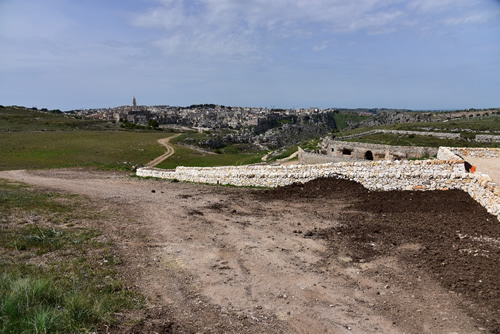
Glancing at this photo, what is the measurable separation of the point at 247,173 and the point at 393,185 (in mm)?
8369

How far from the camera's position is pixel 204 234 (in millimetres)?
10594

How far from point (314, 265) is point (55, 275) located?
6.03 m

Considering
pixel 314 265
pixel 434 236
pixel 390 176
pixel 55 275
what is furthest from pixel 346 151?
pixel 55 275

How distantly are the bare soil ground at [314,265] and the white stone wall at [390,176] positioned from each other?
0.78 meters

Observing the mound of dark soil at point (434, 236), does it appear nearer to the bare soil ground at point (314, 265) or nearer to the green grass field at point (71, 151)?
the bare soil ground at point (314, 265)

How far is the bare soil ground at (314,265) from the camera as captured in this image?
599 centimetres

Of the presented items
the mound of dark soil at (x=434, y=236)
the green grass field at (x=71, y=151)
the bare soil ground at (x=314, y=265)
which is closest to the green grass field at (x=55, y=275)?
the bare soil ground at (x=314, y=265)

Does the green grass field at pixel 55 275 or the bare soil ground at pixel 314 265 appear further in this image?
the bare soil ground at pixel 314 265

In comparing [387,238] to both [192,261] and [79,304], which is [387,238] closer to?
[192,261]

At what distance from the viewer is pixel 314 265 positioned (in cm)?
833

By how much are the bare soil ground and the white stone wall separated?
2.56 feet

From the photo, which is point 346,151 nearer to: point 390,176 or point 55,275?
point 390,176

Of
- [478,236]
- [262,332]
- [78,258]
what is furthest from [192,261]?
[478,236]

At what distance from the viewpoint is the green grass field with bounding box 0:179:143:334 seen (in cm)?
499
